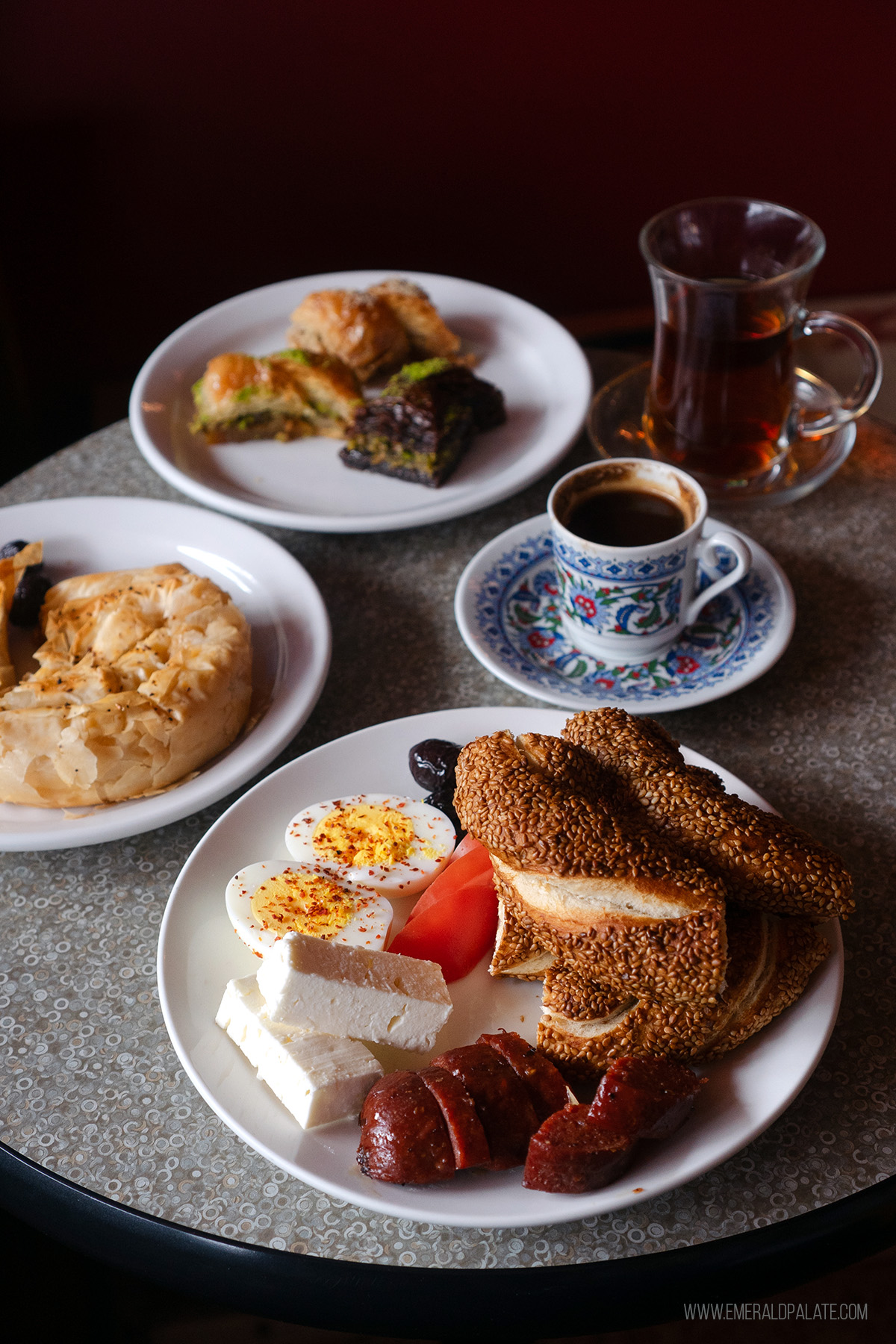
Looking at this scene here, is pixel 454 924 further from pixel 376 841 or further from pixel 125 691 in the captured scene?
pixel 125 691

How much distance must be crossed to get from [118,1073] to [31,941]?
0.80 ft

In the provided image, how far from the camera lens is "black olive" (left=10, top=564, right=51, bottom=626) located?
1759 mm

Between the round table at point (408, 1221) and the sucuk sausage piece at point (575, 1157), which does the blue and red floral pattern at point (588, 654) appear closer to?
the round table at point (408, 1221)

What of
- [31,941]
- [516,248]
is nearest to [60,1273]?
[31,941]

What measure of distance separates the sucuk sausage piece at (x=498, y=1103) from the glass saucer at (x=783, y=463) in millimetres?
1238

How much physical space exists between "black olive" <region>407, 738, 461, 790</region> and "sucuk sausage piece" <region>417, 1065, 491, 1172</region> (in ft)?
1.41

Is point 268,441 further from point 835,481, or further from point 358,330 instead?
point 835,481

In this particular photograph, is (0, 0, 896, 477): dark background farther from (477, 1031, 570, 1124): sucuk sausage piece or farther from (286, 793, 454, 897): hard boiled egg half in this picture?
(477, 1031, 570, 1124): sucuk sausage piece

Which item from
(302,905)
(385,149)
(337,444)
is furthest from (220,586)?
(385,149)

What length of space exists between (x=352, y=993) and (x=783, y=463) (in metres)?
1.40

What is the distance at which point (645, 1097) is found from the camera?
0.99m

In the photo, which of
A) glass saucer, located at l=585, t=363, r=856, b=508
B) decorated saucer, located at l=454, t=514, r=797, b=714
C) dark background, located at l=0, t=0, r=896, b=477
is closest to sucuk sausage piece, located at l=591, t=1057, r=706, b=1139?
decorated saucer, located at l=454, t=514, r=797, b=714

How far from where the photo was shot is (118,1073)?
1205 millimetres

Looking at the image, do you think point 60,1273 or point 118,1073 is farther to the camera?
Result: point 60,1273
